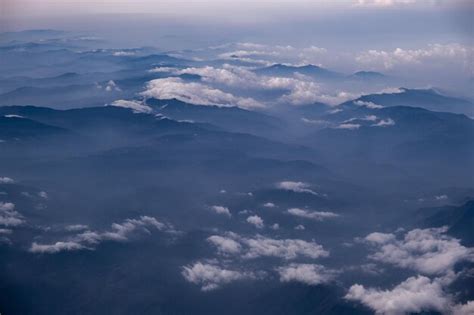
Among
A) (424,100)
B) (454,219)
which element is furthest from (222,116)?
(424,100)

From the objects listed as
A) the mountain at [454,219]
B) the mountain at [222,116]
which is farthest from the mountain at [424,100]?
the mountain at [454,219]

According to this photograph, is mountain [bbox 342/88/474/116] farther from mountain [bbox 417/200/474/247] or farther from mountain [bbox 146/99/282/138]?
mountain [bbox 417/200/474/247]

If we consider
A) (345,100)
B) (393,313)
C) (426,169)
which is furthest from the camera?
(345,100)

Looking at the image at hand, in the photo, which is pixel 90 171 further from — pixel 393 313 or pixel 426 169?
pixel 426 169

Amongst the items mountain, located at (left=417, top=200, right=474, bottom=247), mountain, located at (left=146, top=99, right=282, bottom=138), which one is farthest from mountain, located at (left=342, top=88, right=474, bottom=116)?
mountain, located at (left=417, top=200, right=474, bottom=247)

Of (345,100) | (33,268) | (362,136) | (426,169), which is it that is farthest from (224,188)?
(345,100)

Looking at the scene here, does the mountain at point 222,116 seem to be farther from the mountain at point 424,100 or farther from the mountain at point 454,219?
the mountain at point 454,219

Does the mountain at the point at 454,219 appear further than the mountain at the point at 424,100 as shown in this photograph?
No

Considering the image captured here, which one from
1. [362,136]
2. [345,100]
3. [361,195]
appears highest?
[345,100]

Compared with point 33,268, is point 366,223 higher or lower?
higher
